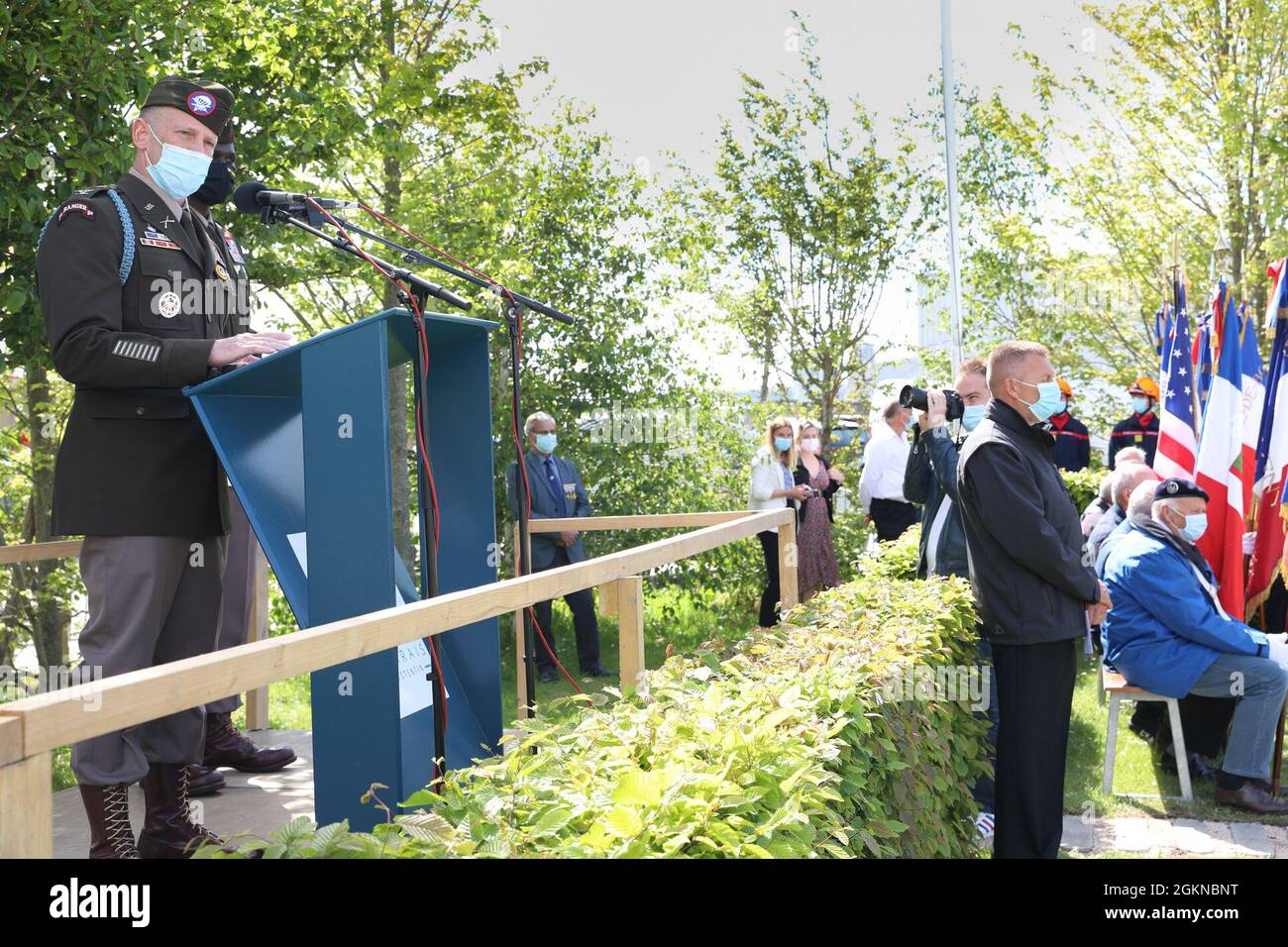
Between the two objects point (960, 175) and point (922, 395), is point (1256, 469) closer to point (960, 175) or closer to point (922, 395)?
point (922, 395)

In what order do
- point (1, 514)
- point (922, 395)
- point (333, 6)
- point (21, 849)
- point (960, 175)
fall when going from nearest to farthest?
point (21, 849) → point (922, 395) → point (333, 6) → point (1, 514) → point (960, 175)

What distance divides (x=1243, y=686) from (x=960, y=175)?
11567mm

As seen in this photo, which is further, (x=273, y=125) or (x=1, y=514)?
(x=1, y=514)

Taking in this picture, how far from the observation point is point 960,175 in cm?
1609

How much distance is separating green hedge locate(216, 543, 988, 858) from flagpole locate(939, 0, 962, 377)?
30.5 ft

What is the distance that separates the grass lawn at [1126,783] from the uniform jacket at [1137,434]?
4.20m

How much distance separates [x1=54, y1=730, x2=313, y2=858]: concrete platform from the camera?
13.3ft

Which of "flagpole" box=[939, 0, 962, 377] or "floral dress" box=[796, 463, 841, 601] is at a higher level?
"flagpole" box=[939, 0, 962, 377]

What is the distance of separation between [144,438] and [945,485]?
134 inches

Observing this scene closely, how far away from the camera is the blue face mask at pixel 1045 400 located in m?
4.55

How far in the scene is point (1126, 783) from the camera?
20.4ft

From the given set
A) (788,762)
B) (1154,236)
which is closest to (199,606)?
(788,762)

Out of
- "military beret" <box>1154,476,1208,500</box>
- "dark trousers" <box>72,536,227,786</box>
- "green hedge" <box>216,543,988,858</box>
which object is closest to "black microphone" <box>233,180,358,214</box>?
"dark trousers" <box>72,536,227,786</box>

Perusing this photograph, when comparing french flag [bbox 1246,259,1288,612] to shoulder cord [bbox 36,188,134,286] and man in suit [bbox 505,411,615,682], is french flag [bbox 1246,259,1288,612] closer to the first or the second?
man in suit [bbox 505,411,615,682]
